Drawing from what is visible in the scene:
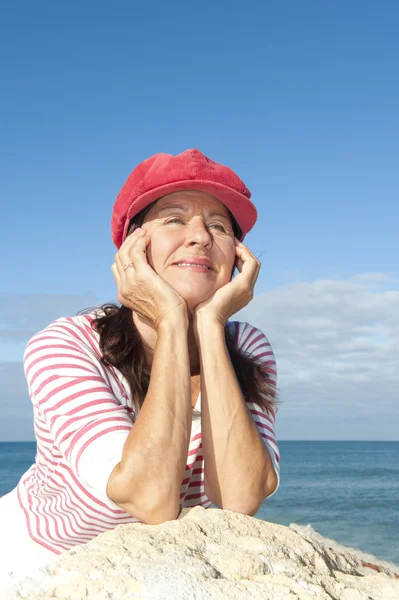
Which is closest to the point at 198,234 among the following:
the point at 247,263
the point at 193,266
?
the point at 193,266

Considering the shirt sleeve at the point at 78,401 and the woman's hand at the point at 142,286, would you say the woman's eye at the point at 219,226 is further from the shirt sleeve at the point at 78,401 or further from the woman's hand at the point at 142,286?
the shirt sleeve at the point at 78,401

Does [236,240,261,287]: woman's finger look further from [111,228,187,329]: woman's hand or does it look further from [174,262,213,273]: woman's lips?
[111,228,187,329]: woman's hand

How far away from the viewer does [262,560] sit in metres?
1.88

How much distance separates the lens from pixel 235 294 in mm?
3301

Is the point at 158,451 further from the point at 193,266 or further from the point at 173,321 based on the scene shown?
the point at 193,266

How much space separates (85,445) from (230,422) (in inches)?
25.2

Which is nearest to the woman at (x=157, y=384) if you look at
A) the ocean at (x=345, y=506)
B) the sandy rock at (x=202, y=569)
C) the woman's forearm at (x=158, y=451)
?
the woman's forearm at (x=158, y=451)

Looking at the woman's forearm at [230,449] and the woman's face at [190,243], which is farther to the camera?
the woman's face at [190,243]

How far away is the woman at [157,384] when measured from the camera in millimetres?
2588

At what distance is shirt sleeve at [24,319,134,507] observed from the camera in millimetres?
2584

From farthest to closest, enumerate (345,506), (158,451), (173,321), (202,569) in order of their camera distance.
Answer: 1. (345,506)
2. (173,321)
3. (158,451)
4. (202,569)

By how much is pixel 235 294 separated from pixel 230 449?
893mm

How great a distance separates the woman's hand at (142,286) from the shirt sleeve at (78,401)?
1.09 ft

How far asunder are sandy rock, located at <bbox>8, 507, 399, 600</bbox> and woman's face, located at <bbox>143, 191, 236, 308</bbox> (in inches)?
52.7
